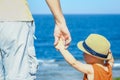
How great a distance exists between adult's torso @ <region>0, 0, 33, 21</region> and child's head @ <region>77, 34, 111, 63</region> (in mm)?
1695

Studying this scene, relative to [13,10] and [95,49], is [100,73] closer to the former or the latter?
[95,49]

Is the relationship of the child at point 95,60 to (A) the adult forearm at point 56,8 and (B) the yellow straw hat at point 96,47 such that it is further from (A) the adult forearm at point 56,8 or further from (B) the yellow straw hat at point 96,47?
(A) the adult forearm at point 56,8

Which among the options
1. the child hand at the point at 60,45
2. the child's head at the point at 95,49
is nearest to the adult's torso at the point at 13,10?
the child hand at the point at 60,45

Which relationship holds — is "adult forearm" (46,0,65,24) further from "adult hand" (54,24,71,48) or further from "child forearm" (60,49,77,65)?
"child forearm" (60,49,77,65)

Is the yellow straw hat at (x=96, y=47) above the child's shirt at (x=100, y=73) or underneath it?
above

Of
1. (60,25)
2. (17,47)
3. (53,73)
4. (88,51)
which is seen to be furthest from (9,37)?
(53,73)

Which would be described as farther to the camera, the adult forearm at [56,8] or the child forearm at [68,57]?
the child forearm at [68,57]

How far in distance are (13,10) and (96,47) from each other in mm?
1856

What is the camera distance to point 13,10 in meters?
4.01

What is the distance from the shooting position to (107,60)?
578 centimetres

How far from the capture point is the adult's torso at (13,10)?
13.1 ft

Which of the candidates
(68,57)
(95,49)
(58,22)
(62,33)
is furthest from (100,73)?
(58,22)

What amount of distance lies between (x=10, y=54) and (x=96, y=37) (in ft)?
6.42

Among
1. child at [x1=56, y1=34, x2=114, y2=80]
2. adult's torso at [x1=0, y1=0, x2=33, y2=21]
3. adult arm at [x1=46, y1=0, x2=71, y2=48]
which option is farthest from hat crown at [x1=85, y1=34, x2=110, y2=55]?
adult's torso at [x1=0, y1=0, x2=33, y2=21]
